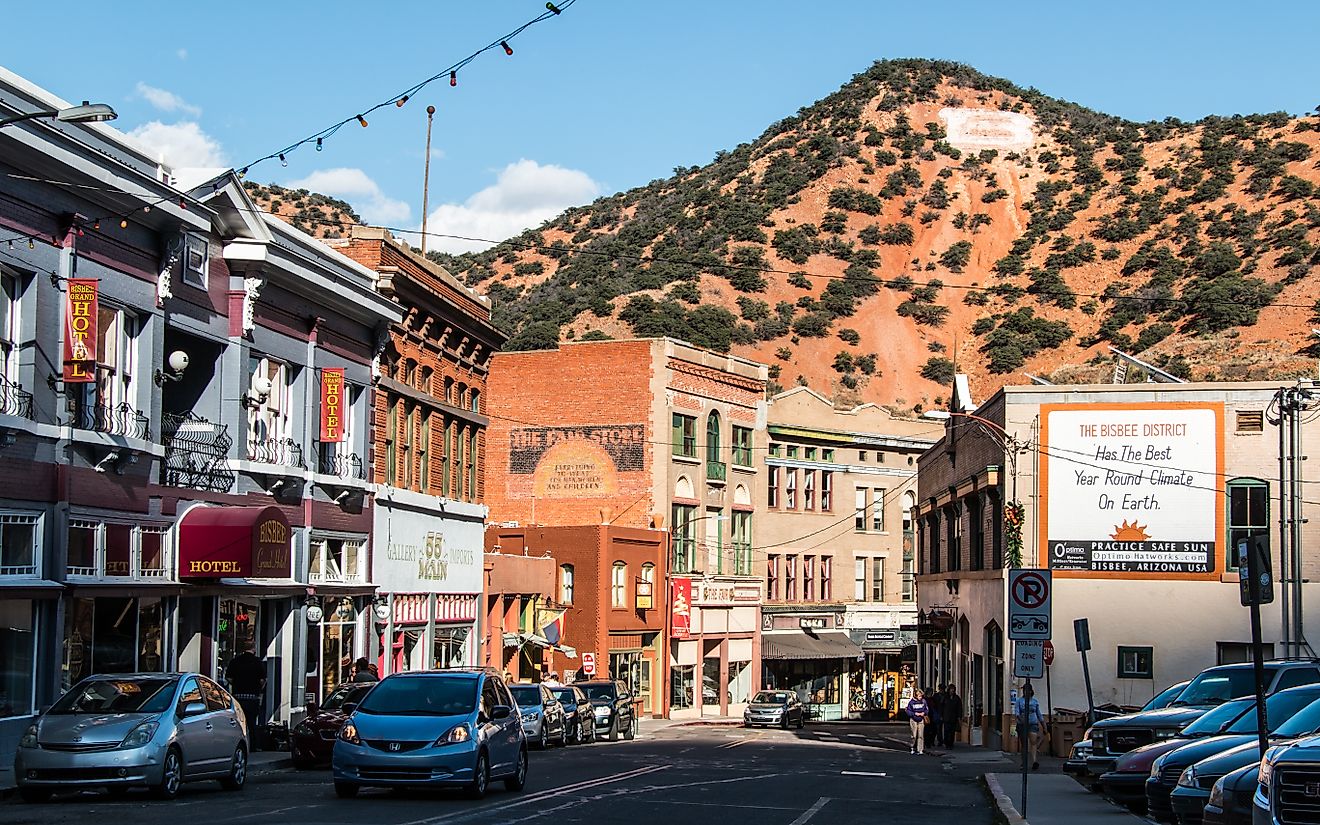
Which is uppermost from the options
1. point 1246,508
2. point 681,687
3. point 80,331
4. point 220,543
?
point 80,331

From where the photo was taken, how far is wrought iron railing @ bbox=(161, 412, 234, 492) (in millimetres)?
29062

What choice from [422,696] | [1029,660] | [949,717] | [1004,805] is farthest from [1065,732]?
[422,696]

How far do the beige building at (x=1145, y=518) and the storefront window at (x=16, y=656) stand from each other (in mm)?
24166

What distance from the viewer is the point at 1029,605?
2095cm

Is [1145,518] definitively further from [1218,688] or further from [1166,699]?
[1218,688]

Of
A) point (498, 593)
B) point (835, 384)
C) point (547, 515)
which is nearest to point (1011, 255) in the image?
point (835, 384)

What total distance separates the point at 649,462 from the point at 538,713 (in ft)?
88.3

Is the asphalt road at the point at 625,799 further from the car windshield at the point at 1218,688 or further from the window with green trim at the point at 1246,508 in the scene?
the window with green trim at the point at 1246,508

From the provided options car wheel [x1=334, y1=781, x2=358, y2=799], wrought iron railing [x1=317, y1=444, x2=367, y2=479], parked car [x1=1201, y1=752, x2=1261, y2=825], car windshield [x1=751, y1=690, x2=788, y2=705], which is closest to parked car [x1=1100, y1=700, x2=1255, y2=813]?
parked car [x1=1201, y1=752, x2=1261, y2=825]

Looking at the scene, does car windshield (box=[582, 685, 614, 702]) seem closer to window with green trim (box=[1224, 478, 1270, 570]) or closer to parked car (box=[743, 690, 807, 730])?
parked car (box=[743, 690, 807, 730])

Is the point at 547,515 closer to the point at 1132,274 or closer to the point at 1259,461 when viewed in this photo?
the point at 1259,461

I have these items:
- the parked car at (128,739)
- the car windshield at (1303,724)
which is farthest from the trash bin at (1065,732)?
the parked car at (128,739)

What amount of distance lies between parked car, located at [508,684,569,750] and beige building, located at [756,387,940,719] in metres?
32.3

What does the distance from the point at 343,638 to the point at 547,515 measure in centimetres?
2824
